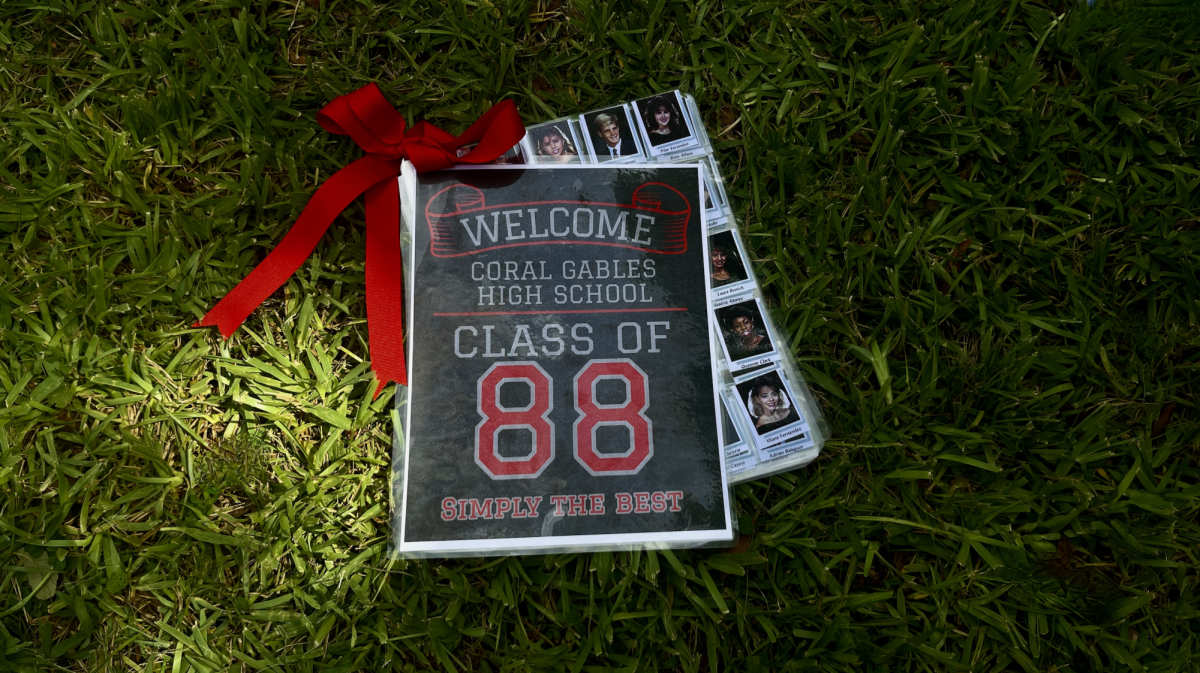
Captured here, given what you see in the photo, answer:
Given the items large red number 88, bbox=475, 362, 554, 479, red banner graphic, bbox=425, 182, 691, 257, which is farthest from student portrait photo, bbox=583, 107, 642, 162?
large red number 88, bbox=475, 362, 554, 479

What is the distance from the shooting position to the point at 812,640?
4.62ft

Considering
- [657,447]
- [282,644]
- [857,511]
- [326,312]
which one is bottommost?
[282,644]

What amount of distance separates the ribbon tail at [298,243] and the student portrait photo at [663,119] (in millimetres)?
609

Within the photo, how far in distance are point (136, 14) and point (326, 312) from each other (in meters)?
0.93

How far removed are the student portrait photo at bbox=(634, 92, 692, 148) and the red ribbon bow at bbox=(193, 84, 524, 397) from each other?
0.33 meters

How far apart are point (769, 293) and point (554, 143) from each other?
2.06 feet

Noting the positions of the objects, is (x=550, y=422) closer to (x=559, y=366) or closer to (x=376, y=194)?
(x=559, y=366)

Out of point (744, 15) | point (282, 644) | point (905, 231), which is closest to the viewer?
point (282, 644)

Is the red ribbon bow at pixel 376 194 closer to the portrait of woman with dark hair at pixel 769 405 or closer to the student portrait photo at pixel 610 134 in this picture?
the student portrait photo at pixel 610 134

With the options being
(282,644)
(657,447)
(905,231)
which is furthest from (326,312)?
(905,231)

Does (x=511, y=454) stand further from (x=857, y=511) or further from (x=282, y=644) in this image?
(x=857, y=511)

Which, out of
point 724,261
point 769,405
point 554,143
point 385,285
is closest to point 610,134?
point 554,143

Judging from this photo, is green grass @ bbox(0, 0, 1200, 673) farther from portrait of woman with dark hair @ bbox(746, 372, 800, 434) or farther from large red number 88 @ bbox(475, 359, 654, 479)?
large red number 88 @ bbox(475, 359, 654, 479)

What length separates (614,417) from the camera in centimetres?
149
